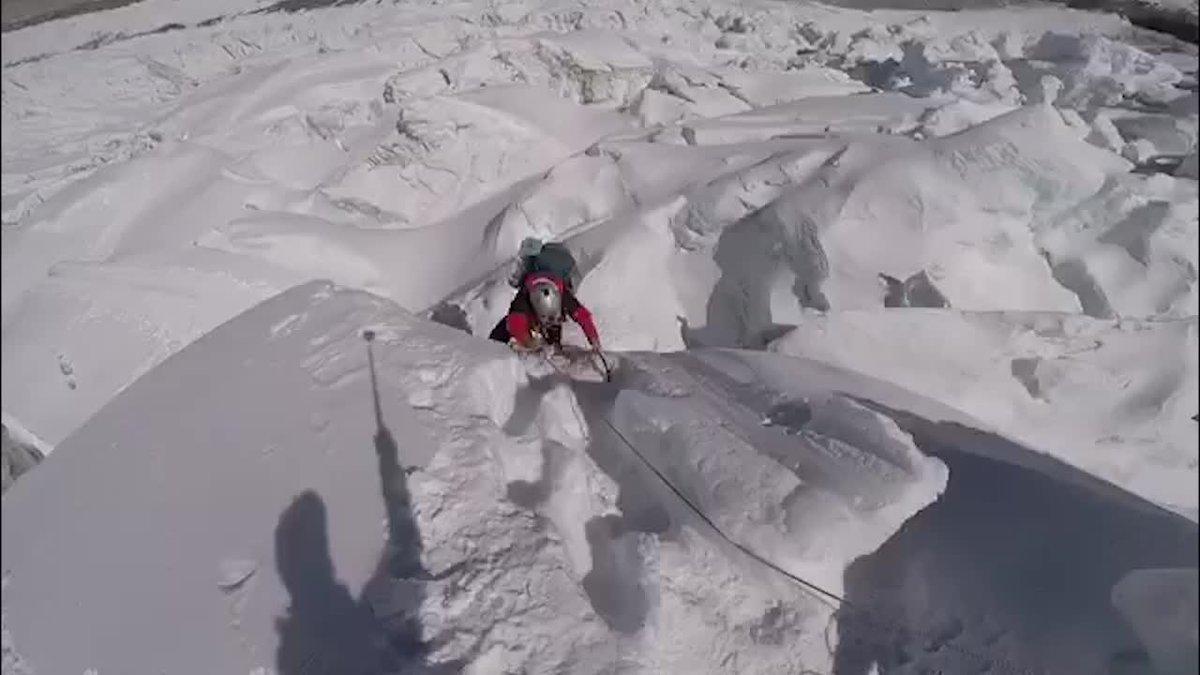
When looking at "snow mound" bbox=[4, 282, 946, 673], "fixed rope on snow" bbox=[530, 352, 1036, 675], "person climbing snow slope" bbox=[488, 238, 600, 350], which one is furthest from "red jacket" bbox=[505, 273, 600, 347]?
"fixed rope on snow" bbox=[530, 352, 1036, 675]

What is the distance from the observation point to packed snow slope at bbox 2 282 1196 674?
1.71m

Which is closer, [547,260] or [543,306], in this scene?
[543,306]

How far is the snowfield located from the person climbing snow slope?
0.30 ft

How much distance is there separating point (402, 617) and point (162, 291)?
1.04m

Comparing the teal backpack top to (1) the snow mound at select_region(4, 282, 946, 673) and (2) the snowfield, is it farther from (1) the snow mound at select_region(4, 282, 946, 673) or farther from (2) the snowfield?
(1) the snow mound at select_region(4, 282, 946, 673)

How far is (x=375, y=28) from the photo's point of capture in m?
2.85

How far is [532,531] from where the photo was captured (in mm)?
2016

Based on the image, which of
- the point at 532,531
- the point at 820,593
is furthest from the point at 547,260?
the point at 820,593

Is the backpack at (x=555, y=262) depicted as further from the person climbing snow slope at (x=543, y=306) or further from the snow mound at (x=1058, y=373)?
the snow mound at (x=1058, y=373)

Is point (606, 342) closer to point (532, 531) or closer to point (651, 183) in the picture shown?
point (651, 183)

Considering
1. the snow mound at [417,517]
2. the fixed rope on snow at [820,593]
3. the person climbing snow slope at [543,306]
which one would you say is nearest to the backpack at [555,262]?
the person climbing snow slope at [543,306]

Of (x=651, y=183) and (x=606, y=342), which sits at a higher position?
(x=651, y=183)

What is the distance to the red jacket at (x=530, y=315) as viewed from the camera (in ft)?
7.97

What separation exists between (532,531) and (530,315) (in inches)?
24.6
